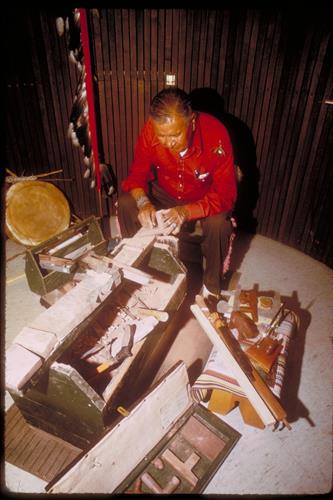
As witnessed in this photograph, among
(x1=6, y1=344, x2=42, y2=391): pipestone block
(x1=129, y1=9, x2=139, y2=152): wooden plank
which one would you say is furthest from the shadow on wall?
(x1=6, y1=344, x2=42, y2=391): pipestone block

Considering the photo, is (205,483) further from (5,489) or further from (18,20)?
(18,20)

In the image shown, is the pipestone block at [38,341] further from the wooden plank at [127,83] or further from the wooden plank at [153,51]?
the wooden plank at [153,51]

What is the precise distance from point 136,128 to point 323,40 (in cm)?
Answer: 242

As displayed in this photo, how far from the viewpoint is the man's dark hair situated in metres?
3.02

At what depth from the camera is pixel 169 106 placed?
304 cm

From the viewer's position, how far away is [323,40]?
360 cm

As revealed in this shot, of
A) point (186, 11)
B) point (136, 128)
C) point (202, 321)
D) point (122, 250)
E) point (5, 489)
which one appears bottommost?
point (5, 489)

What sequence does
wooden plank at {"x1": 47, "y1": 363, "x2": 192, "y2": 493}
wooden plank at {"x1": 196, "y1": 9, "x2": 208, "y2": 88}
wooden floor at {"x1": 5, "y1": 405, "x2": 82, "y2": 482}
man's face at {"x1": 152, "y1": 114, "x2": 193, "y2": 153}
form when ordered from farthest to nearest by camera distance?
wooden plank at {"x1": 196, "y1": 9, "x2": 208, "y2": 88}, man's face at {"x1": 152, "y1": 114, "x2": 193, "y2": 153}, wooden floor at {"x1": 5, "y1": 405, "x2": 82, "y2": 482}, wooden plank at {"x1": 47, "y1": 363, "x2": 192, "y2": 493}

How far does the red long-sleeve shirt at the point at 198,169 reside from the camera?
3.52 meters

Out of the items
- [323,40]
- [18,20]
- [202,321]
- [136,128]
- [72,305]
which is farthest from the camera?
[136,128]

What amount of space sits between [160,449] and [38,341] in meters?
1.22

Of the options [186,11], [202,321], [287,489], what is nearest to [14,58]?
[186,11]

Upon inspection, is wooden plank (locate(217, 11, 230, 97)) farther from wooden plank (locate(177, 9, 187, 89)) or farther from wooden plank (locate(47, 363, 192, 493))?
wooden plank (locate(47, 363, 192, 493))

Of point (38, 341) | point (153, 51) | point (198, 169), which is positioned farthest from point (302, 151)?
point (38, 341)
